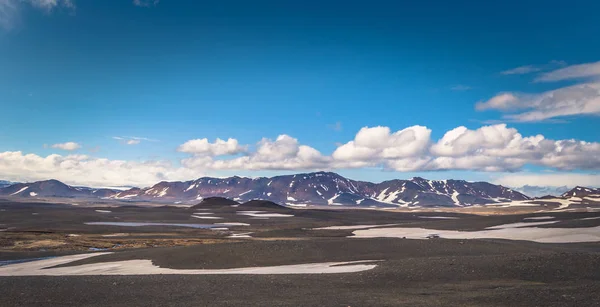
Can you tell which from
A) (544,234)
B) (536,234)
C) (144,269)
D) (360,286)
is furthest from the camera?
(536,234)

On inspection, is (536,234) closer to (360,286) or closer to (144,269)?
(360,286)

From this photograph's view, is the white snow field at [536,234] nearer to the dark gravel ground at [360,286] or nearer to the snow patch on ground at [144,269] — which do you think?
the dark gravel ground at [360,286]

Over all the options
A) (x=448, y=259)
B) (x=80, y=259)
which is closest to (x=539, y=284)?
(x=448, y=259)

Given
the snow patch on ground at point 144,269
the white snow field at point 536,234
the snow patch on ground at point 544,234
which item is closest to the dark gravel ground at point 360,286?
the snow patch on ground at point 144,269

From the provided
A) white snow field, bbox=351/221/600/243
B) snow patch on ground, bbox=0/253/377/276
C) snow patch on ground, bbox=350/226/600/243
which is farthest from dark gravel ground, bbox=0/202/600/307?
white snow field, bbox=351/221/600/243

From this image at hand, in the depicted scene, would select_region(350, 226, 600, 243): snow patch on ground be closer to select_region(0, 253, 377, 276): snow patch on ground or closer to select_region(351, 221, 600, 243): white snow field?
select_region(351, 221, 600, 243): white snow field

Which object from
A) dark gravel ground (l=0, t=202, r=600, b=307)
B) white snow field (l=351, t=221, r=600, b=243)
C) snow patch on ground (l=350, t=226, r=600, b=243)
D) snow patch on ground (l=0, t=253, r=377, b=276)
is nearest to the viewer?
dark gravel ground (l=0, t=202, r=600, b=307)

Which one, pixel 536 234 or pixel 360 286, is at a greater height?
pixel 536 234

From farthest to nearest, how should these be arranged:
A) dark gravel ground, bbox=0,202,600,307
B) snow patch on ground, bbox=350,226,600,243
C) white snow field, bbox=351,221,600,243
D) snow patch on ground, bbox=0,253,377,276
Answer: white snow field, bbox=351,221,600,243, snow patch on ground, bbox=350,226,600,243, snow patch on ground, bbox=0,253,377,276, dark gravel ground, bbox=0,202,600,307

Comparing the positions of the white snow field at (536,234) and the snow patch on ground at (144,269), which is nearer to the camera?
the snow patch on ground at (144,269)

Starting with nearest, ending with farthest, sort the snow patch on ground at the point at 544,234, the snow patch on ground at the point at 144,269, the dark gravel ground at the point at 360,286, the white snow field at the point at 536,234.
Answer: the dark gravel ground at the point at 360,286, the snow patch on ground at the point at 144,269, the snow patch on ground at the point at 544,234, the white snow field at the point at 536,234

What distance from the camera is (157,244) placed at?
50.8 m

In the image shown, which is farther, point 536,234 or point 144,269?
point 536,234

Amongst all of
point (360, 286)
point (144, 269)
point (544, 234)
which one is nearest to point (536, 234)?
point (544, 234)
